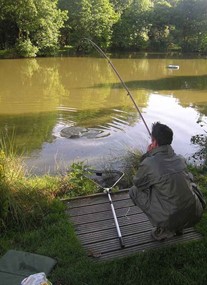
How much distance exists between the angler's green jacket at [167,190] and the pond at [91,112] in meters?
3.31

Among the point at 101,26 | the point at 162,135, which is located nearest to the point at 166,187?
the point at 162,135

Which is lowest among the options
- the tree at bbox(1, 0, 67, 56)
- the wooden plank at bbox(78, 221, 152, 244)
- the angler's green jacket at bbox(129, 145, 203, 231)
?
the wooden plank at bbox(78, 221, 152, 244)

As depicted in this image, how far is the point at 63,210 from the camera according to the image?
4.23 meters

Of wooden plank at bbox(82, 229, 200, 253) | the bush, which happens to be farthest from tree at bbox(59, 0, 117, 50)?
wooden plank at bbox(82, 229, 200, 253)

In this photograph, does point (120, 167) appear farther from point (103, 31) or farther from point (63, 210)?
point (103, 31)

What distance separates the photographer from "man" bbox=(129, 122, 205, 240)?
318 centimetres

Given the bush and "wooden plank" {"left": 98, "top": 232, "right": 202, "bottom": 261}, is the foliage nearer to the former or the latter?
"wooden plank" {"left": 98, "top": 232, "right": 202, "bottom": 261}

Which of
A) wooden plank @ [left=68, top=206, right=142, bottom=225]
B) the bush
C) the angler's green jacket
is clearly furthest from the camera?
the bush

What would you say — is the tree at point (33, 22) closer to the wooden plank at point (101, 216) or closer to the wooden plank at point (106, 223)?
the wooden plank at point (101, 216)

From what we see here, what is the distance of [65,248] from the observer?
3.45 metres

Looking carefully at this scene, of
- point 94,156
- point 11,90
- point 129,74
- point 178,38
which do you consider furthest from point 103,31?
point 94,156

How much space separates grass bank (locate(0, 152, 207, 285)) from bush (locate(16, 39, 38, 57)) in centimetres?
2718

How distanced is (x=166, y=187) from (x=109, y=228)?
3.38ft

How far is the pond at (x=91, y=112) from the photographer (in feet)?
26.6
